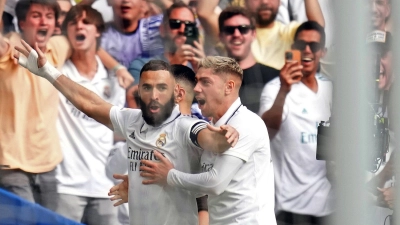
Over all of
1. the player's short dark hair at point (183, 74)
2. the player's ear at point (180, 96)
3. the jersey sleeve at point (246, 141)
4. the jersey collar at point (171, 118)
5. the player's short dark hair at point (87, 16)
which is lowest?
the jersey sleeve at point (246, 141)

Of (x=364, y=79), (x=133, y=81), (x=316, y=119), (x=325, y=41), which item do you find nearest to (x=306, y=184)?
(x=316, y=119)

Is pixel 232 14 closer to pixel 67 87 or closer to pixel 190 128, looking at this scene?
pixel 190 128

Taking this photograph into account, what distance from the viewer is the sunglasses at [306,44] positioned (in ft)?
4.60

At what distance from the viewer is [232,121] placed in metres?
1.37

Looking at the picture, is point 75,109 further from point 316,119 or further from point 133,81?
point 316,119

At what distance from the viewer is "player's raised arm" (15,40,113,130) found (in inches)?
52.3

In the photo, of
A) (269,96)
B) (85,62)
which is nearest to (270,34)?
(269,96)

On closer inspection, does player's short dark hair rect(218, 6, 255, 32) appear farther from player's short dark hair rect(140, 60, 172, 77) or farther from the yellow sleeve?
the yellow sleeve

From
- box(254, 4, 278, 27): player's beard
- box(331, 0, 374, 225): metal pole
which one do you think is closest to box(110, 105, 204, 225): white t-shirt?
box(254, 4, 278, 27): player's beard

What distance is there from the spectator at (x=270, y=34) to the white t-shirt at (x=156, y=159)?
0.86 feet

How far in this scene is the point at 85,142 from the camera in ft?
4.55

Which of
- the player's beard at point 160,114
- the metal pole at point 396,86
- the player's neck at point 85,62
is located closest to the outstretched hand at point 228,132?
the player's beard at point 160,114

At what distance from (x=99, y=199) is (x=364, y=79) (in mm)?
897

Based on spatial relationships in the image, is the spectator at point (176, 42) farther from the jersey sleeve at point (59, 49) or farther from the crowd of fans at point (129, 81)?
the jersey sleeve at point (59, 49)
